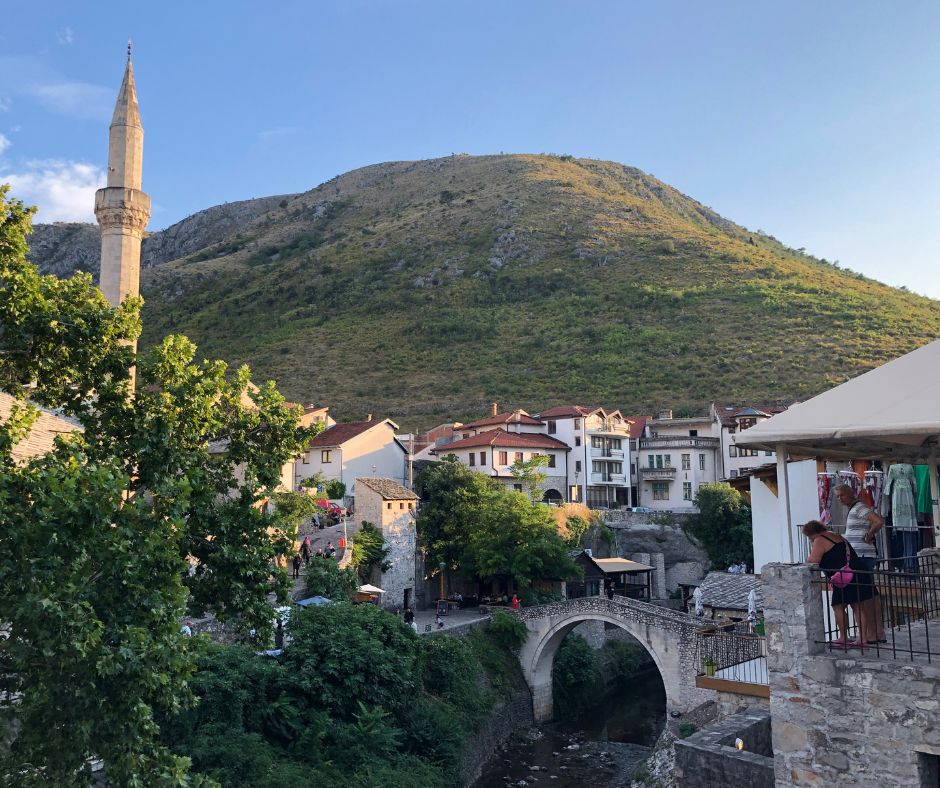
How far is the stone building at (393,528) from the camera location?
112ft

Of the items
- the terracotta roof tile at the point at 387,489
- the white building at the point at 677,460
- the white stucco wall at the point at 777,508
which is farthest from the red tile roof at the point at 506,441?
the white stucco wall at the point at 777,508

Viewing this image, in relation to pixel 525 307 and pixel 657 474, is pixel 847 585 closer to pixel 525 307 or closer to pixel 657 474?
pixel 657 474

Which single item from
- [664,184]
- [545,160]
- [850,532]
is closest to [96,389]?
[850,532]

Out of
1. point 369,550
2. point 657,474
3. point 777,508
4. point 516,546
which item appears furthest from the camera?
point 657,474

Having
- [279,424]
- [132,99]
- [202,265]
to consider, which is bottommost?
[279,424]

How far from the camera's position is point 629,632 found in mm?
29656

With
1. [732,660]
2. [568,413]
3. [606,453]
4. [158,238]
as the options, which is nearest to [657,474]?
[606,453]

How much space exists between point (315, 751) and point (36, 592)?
566 inches

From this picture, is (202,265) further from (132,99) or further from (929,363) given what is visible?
(929,363)

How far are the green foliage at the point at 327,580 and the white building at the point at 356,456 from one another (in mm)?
12820

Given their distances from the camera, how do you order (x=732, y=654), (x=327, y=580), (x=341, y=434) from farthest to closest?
(x=341, y=434) → (x=327, y=580) → (x=732, y=654)

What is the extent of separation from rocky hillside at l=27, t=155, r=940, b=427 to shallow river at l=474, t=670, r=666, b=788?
34230 mm

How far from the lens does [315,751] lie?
2008cm

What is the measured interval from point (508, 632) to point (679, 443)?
27.1 m
